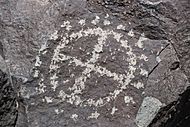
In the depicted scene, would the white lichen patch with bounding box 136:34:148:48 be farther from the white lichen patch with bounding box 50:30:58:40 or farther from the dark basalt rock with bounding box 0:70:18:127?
the dark basalt rock with bounding box 0:70:18:127

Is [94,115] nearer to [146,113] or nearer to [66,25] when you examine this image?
[146,113]

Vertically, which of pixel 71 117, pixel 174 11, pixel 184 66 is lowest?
pixel 71 117

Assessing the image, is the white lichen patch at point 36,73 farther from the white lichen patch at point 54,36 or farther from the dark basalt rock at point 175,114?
the dark basalt rock at point 175,114

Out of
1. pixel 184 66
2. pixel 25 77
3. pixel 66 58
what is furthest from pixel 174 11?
pixel 25 77

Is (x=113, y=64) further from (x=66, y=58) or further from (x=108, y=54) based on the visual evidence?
(x=66, y=58)

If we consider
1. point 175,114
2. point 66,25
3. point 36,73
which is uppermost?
point 66,25

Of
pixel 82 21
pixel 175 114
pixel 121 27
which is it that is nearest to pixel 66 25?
pixel 82 21

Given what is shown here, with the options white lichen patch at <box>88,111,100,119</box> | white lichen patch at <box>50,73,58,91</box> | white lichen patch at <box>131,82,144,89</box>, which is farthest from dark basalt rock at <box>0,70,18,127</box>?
white lichen patch at <box>131,82,144,89</box>

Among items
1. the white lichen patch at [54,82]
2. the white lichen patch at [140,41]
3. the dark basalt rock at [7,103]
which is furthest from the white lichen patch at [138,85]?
the dark basalt rock at [7,103]
